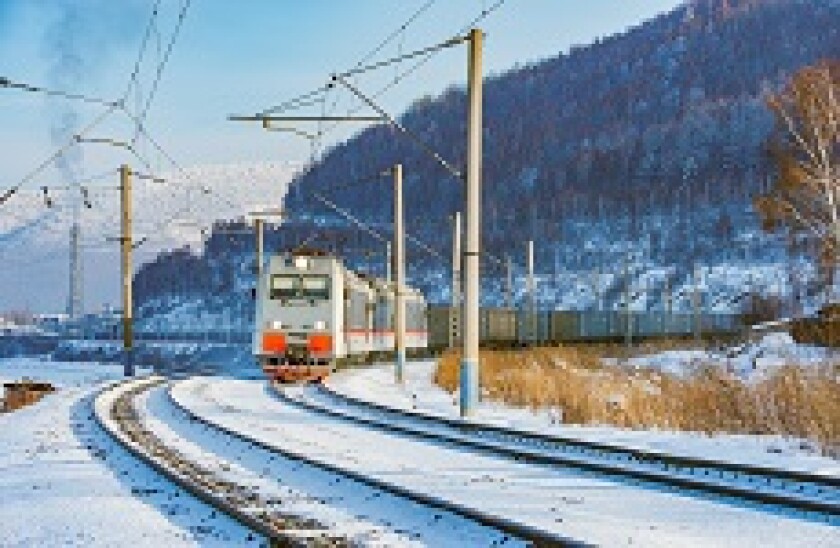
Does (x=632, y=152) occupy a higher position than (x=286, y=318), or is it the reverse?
(x=632, y=152)

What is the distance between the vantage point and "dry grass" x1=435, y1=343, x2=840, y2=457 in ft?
50.6

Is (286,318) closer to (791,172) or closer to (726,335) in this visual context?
(791,172)

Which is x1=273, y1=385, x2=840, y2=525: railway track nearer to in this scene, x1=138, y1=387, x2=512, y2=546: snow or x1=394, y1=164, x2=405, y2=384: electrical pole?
x1=138, y1=387, x2=512, y2=546: snow

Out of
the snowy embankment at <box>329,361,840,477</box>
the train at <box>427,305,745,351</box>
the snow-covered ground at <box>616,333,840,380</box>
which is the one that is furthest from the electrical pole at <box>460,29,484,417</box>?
the train at <box>427,305,745,351</box>

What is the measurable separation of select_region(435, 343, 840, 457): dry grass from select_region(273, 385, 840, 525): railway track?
7.97ft

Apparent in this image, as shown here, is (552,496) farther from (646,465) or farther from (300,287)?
(300,287)

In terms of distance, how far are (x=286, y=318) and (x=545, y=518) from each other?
22173 mm

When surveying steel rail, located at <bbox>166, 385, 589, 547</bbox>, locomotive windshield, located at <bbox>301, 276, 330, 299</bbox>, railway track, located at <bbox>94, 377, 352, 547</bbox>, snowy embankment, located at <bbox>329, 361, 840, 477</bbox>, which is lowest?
snowy embankment, located at <bbox>329, 361, 840, 477</bbox>

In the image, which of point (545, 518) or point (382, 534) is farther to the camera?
point (545, 518)

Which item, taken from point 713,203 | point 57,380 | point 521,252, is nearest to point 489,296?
point 521,252

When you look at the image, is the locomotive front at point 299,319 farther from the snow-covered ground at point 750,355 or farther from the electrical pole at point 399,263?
the snow-covered ground at point 750,355

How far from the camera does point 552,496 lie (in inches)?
414

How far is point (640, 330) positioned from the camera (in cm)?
6888

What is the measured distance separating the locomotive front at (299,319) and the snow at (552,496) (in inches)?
503
